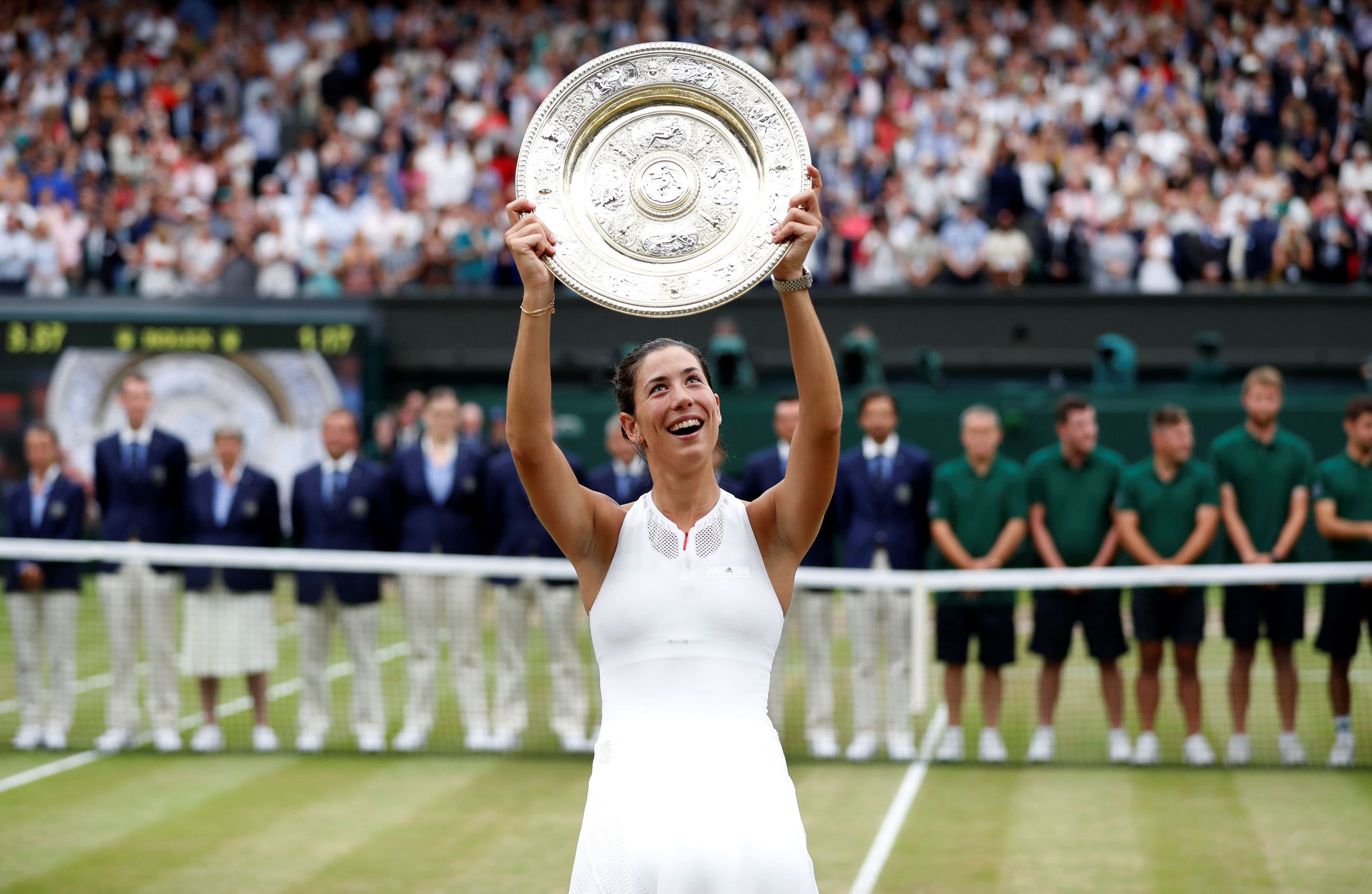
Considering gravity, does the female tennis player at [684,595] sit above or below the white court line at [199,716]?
above

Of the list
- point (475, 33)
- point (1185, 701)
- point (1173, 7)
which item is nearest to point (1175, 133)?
point (1173, 7)

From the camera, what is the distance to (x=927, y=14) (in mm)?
22719

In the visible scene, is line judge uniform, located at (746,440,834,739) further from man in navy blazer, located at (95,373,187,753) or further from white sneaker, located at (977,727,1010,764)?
man in navy blazer, located at (95,373,187,753)

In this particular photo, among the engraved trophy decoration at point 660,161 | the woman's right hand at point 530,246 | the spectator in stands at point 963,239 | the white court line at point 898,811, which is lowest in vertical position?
the white court line at point 898,811

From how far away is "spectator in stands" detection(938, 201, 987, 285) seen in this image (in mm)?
17094

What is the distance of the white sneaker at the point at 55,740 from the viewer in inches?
387

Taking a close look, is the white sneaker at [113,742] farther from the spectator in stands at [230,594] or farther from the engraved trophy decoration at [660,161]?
the engraved trophy decoration at [660,161]

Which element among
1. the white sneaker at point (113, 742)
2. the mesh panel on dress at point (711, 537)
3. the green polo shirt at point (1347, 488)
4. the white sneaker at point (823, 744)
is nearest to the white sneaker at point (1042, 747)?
the white sneaker at point (823, 744)

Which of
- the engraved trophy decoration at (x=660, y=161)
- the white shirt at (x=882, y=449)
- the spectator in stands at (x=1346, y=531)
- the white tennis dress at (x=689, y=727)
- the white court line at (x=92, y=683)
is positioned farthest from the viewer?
the white court line at (x=92, y=683)

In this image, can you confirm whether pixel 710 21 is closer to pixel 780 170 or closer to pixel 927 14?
pixel 927 14

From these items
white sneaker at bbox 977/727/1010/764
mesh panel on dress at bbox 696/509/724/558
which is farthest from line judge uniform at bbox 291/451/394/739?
mesh panel on dress at bbox 696/509/724/558

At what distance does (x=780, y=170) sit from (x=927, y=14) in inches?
787

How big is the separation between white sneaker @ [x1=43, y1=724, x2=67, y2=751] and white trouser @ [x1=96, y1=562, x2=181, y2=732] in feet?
0.93

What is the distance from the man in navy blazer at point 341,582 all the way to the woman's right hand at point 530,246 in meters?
6.60
